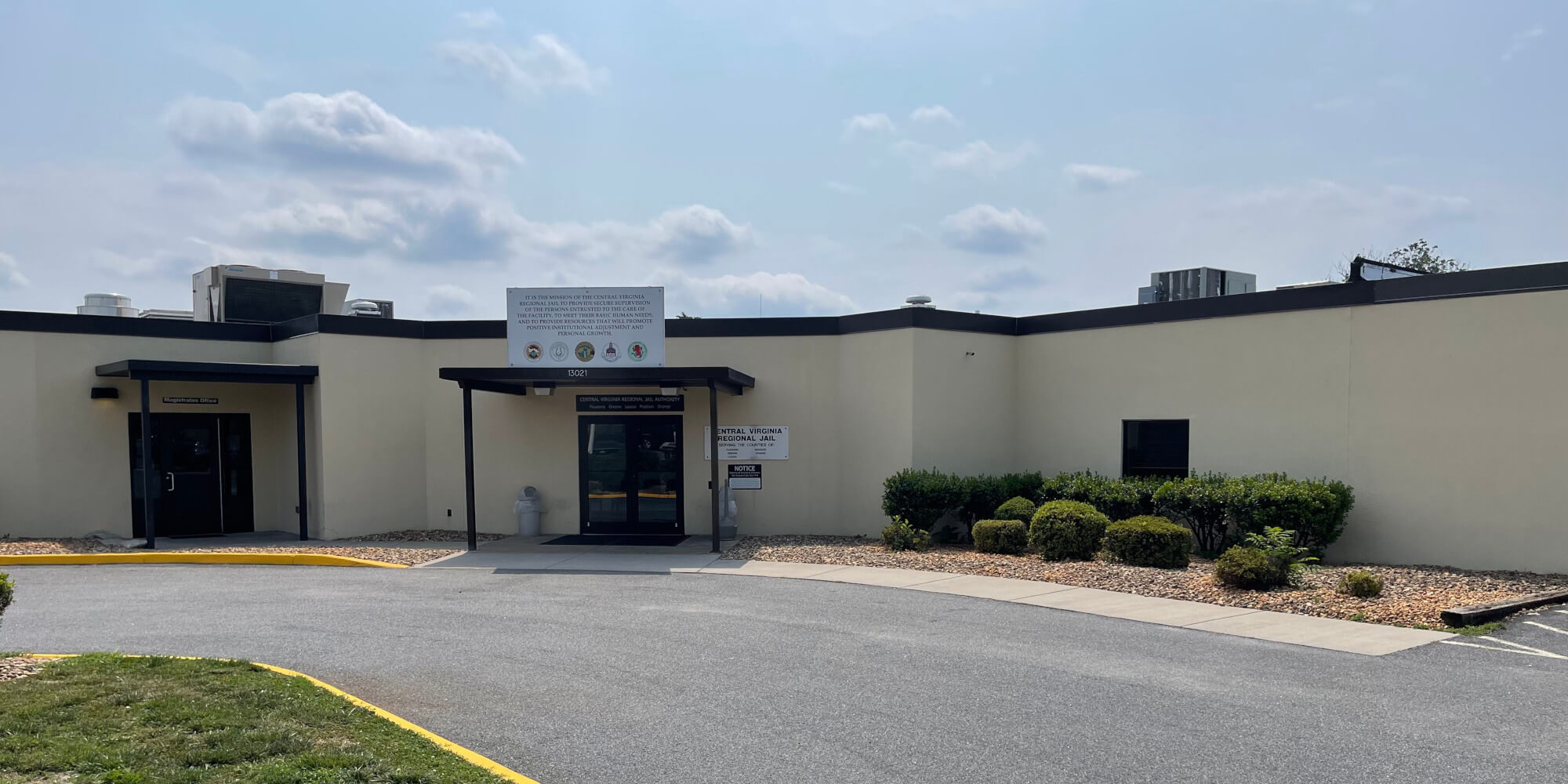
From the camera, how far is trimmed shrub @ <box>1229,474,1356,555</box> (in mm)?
13305

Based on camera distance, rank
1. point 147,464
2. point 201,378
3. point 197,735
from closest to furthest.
A: point 197,735 < point 147,464 < point 201,378

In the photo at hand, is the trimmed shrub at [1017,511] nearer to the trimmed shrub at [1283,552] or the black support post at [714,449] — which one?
the trimmed shrub at [1283,552]

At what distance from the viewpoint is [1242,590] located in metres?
11.4

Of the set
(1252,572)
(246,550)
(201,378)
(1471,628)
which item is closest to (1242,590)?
(1252,572)

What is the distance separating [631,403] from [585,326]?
1.75 meters

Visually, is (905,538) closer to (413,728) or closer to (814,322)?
(814,322)

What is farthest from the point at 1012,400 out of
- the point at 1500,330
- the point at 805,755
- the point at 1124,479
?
the point at 805,755

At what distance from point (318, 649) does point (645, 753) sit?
4.24 metres

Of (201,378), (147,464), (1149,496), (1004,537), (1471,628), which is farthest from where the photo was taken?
(201,378)

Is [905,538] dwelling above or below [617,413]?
below

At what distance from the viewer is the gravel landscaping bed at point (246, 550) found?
15234mm

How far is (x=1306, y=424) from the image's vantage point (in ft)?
47.5

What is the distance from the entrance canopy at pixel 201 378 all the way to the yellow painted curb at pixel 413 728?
886 centimetres

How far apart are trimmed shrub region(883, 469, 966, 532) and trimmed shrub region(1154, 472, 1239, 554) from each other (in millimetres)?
3018
